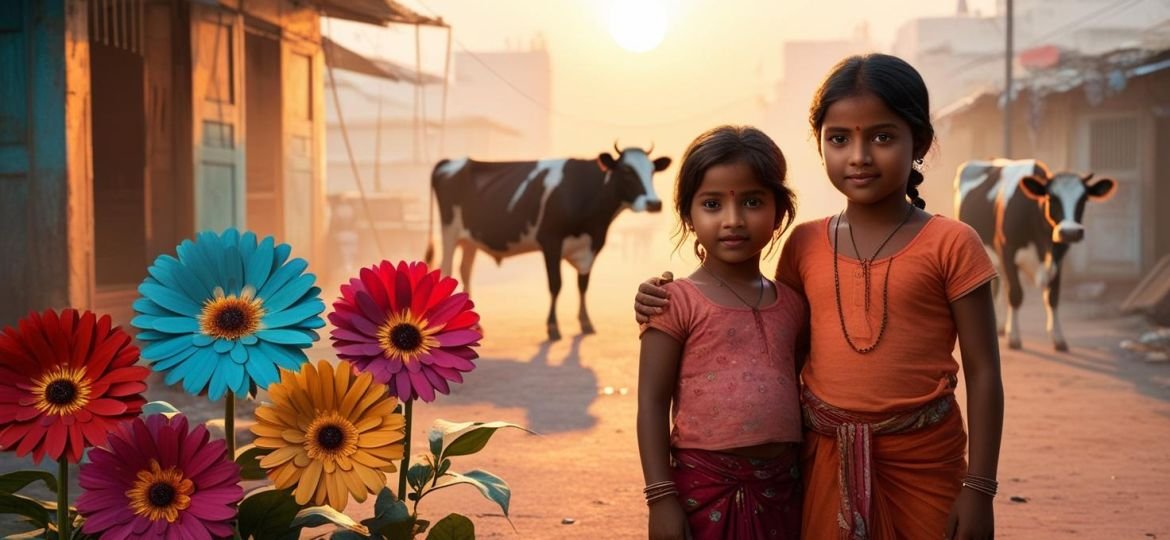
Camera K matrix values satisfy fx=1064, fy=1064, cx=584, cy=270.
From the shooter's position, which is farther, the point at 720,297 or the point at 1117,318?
the point at 1117,318

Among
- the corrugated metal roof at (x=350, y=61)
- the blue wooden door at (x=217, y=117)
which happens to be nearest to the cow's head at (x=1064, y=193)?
the blue wooden door at (x=217, y=117)

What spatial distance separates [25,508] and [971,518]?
5.10ft

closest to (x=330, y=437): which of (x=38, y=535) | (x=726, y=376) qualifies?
(x=38, y=535)

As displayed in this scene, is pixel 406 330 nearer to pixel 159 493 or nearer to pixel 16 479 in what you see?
pixel 159 493

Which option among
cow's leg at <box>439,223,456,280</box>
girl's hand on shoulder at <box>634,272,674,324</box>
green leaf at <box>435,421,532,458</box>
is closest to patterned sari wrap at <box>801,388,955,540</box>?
girl's hand on shoulder at <box>634,272,674,324</box>

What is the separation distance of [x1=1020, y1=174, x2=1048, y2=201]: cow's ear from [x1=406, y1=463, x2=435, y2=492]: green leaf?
7777 millimetres

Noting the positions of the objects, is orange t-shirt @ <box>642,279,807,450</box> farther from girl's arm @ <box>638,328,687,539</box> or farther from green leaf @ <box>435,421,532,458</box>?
green leaf @ <box>435,421,532,458</box>

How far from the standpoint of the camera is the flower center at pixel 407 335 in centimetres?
164

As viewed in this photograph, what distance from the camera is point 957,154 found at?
22156 millimetres

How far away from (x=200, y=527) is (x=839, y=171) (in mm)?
1245

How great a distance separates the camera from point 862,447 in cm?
195

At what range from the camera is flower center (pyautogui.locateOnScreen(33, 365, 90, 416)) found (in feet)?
4.90

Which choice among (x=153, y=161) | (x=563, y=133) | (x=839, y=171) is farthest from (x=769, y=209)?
(x=563, y=133)

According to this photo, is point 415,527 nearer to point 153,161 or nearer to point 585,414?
point 585,414
